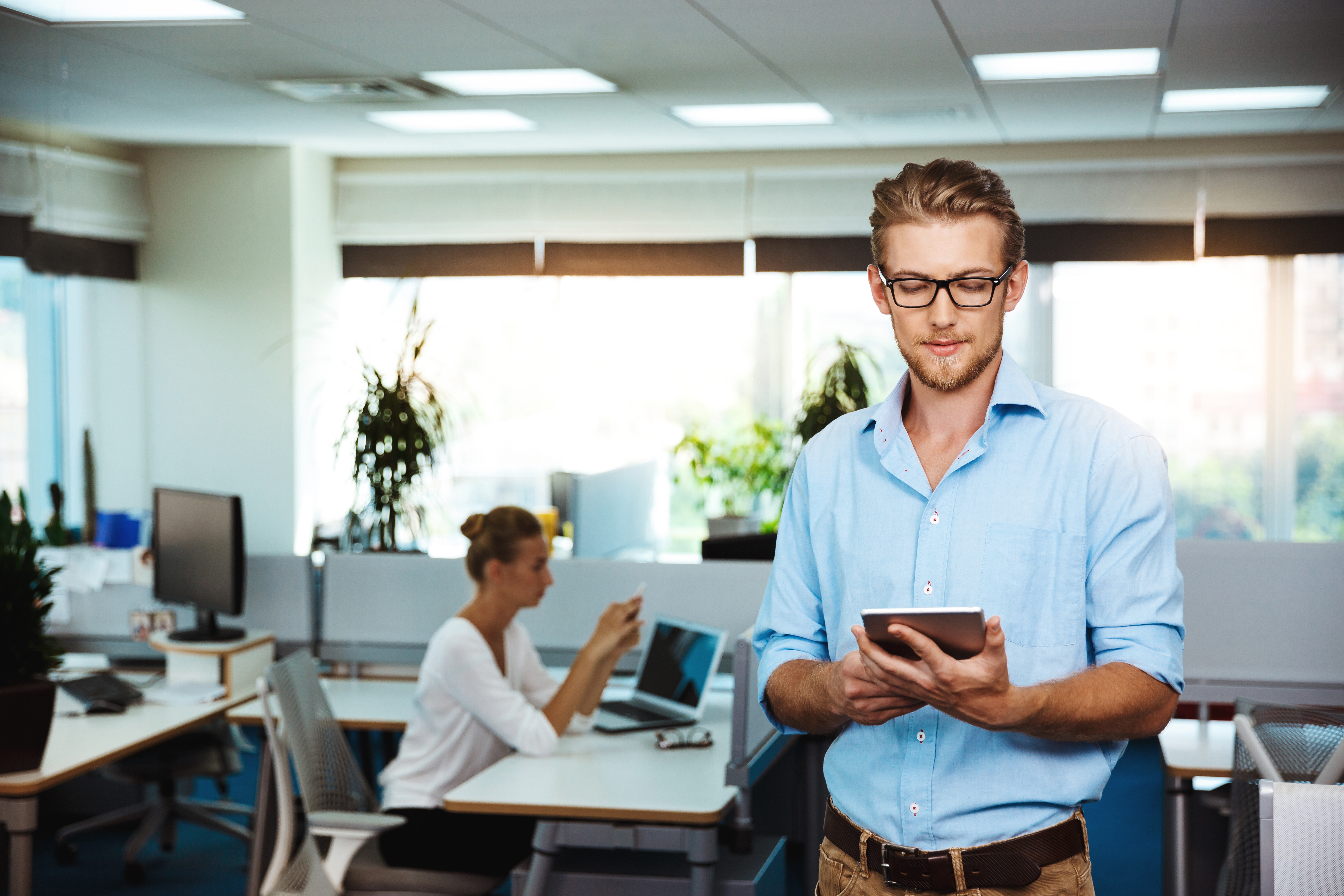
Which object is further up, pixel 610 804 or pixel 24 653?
pixel 24 653

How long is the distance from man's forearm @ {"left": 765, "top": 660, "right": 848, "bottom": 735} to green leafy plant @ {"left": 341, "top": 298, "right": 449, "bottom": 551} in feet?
11.6

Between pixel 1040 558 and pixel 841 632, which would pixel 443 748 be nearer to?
pixel 841 632

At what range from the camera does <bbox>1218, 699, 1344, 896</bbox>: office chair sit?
1.96m

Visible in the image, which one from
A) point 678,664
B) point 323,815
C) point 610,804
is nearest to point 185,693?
point 323,815

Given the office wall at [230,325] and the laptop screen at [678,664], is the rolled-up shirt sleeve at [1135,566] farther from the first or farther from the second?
the office wall at [230,325]

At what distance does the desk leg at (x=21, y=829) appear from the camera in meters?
2.66

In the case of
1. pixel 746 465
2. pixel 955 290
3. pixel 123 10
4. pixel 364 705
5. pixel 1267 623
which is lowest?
pixel 364 705

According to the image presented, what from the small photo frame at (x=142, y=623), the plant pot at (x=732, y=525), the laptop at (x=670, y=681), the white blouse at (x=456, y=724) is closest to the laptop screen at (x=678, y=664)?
the laptop at (x=670, y=681)

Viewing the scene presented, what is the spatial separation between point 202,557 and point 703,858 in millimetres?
2109

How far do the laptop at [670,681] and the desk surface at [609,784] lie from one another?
4.4 inches

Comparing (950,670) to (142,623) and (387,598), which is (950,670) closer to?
(387,598)

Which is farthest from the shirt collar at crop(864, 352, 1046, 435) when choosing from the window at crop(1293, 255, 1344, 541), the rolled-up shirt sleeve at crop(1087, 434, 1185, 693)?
the window at crop(1293, 255, 1344, 541)

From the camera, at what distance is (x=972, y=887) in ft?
4.13

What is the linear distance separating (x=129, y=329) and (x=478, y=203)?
2056 millimetres
